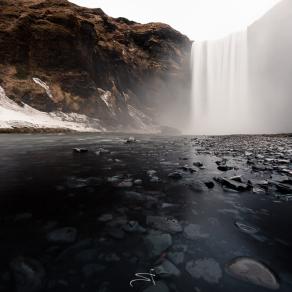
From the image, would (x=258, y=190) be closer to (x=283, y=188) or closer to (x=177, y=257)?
(x=283, y=188)

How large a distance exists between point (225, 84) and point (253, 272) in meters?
84.7

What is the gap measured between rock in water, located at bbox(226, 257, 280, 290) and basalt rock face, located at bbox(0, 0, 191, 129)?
164ft

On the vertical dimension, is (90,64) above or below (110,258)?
above

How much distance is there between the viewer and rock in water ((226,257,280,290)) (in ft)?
7.83

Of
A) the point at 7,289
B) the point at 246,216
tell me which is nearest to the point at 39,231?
the point at 7,289

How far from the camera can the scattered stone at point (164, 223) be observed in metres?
3.62

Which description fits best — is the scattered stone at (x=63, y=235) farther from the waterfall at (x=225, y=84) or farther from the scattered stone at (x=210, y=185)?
the waterfall at (x=225, y=84)

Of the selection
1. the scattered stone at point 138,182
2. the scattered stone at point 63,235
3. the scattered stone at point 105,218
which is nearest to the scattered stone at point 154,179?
the scattered stone at point 138,182

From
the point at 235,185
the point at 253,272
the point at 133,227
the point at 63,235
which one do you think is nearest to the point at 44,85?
the point at 235,185

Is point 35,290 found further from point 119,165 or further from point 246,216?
point 119,165

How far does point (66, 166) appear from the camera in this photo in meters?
8.54

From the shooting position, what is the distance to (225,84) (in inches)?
3140

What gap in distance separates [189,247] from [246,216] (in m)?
1.57

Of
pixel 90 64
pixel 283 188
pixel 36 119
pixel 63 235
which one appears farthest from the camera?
pixel 90 64
